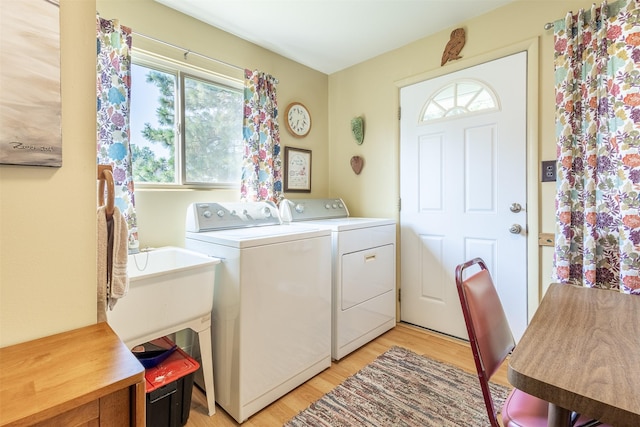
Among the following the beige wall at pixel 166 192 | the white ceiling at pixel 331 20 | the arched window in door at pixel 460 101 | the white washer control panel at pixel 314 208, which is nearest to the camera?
the beige wall at pixel 166 192

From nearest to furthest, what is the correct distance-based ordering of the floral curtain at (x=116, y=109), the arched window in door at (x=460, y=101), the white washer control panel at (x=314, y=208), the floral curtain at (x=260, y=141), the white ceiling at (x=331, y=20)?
the floral curtain at (x=116, y=109), the white ceiling at (x=331, y=20), the arched window in door at (x=460, y=101), the floral curtain at (x=260, y=141), the white washer control panel at (x=314, y=208)

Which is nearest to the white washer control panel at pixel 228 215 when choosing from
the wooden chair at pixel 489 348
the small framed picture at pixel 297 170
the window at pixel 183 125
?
the window at pixel 183 125

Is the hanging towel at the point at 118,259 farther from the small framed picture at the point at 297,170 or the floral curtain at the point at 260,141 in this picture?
the small framed picture at the point at 297,170

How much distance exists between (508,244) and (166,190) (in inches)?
95.3

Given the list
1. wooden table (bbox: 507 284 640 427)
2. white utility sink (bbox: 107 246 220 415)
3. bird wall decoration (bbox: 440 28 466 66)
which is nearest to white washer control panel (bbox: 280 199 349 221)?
white utility sink (bbox: 107 246 220 415)

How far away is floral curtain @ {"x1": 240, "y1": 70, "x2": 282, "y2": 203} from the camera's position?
95.7 inches

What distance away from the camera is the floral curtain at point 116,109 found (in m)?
1.70

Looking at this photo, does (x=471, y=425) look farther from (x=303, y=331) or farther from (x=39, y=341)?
(x=39, y=341)

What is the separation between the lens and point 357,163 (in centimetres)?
303

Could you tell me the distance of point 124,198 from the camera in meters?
1.76

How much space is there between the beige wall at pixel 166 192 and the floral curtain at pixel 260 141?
0.20 m

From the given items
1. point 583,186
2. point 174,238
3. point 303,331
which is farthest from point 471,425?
point 174,238

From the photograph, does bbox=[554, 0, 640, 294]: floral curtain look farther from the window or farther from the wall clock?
the window

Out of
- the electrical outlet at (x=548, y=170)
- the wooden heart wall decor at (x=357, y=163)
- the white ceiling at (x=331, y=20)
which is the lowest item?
the electrical outlet at (x=548, y=170)
